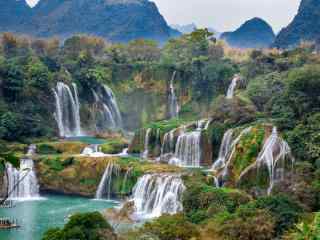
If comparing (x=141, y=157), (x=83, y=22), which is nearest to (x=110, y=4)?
→ (x=83, y=22)

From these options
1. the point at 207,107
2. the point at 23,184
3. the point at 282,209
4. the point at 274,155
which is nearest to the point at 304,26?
the point at 207,107

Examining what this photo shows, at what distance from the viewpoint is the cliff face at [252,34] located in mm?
107125

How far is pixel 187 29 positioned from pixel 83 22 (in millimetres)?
88644

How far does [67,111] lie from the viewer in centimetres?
3909

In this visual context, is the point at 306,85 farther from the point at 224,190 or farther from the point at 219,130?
the point at 224,190

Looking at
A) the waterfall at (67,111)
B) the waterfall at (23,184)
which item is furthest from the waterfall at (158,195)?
the waterfall at (67,111)

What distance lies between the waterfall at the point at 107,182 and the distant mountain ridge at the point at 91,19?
76344mm

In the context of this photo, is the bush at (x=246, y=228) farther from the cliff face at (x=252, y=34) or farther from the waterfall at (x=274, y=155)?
the cliff face at (x=252, y=34)

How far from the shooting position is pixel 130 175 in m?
26.0

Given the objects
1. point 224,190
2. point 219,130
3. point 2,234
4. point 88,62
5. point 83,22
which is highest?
point 83,22

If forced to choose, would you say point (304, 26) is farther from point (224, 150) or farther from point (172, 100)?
point (224, 150)

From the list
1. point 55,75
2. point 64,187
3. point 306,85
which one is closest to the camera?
point 306,85

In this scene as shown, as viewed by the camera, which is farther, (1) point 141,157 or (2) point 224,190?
(1) point 141,157

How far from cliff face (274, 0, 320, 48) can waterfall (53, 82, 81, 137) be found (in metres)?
35.1
